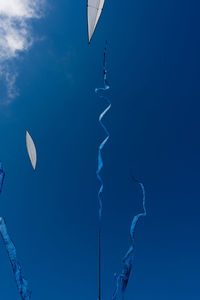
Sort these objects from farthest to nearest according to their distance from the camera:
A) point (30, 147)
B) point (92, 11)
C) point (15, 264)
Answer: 1. point (30, 147)
2. point (92, 11)
3. point (15, 264)

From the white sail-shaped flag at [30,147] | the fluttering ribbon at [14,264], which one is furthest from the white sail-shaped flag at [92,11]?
the fluttering ribbon at [14,264]

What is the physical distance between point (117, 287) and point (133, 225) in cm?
206

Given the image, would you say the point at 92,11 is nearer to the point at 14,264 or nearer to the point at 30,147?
the point at 30,147

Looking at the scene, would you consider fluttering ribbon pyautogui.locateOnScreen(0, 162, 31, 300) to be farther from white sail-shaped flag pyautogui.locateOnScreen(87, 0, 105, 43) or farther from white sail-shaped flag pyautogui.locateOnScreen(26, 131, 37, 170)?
Result: white sail-shaped flag pyautogui.locateOnScreen(87, 0, 105, 43)

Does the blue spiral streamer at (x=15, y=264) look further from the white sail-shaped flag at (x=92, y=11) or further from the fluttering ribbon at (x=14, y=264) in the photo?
the white sail-shaped flag at (x=92, y=11)

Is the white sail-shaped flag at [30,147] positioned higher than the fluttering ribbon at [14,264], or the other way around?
the white sail-shaped flag at [30,147]

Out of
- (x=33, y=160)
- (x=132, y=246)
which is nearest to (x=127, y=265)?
(x=132, y=246)

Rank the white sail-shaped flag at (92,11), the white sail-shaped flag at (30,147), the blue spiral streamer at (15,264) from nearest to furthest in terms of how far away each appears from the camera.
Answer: the blue spiral streamer at (15,264) < the white sail-shaped flag at (92,11) < the white sail-shaped flag at (30,147)

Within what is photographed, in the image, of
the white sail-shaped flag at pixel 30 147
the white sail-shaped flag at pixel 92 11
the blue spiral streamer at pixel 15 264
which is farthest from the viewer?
the white sail-shaped flag at pixel 30 147

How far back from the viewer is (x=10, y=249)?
7.27 m

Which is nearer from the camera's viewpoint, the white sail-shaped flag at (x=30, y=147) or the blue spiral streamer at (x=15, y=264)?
the blue spiral streamer at (x=15, y=264)

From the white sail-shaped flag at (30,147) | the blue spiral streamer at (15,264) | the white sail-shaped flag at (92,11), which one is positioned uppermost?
the white sail-shaped flag at (92,11)

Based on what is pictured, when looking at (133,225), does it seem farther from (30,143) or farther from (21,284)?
(30,143)

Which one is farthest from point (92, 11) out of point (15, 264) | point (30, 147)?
point (15, 264)
